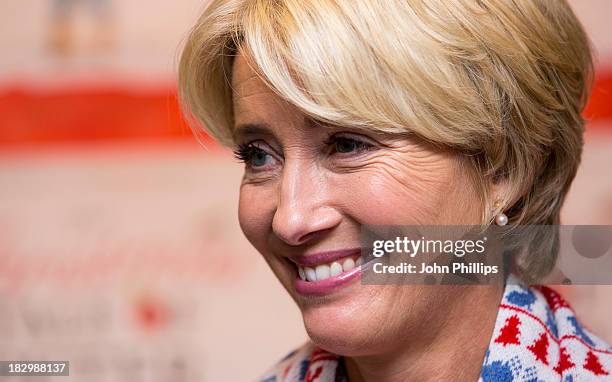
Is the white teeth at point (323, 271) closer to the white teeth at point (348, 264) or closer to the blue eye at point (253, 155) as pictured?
the white teeth at point (348, 264)

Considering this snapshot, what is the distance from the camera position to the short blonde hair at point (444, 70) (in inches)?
41.6

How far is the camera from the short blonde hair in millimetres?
1057

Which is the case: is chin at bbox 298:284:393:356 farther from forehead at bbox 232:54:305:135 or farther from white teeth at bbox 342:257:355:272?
forehead at bbox 232:54:305:135

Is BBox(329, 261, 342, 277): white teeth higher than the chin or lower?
higher

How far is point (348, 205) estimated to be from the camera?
43.4 inches

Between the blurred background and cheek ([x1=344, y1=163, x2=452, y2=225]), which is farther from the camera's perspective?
the blurred background

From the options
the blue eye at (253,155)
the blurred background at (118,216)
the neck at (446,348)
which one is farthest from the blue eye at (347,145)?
the blurred background at (118,216)

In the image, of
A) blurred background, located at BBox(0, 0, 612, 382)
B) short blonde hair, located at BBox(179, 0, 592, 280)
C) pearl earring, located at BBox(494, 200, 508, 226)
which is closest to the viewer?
short blonde hair, located at BBox(179, 0, 592, 280)

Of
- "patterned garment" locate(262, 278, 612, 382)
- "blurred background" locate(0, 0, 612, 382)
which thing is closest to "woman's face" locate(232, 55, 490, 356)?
"patterned garment" locate(262, 278, 612, 382)

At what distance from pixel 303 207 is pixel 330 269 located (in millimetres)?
102

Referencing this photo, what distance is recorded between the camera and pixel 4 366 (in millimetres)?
1691

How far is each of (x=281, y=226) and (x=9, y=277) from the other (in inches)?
62.0

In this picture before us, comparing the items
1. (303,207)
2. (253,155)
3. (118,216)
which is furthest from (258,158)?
(118,216)

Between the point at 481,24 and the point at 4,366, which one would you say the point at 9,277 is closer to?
the point at 4,366
